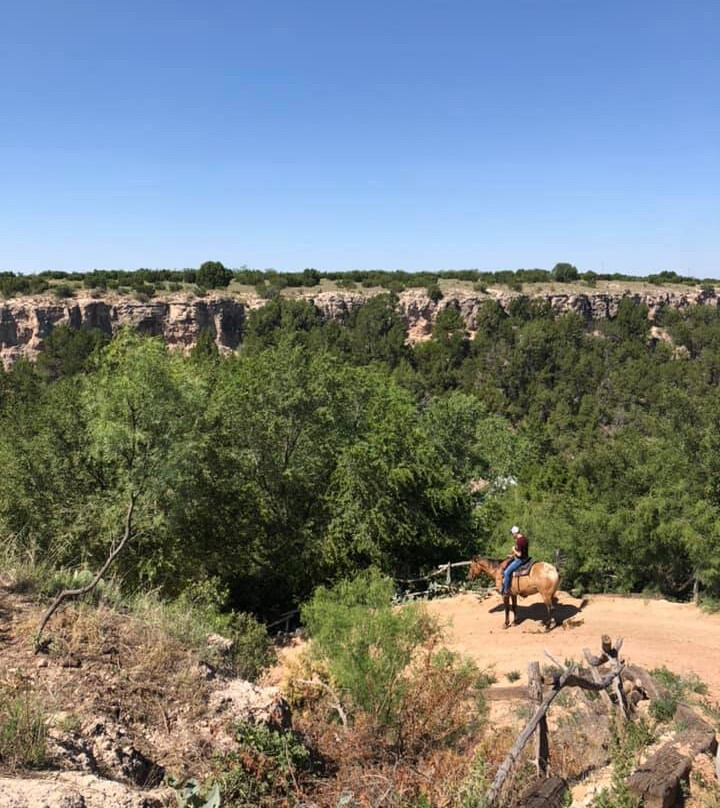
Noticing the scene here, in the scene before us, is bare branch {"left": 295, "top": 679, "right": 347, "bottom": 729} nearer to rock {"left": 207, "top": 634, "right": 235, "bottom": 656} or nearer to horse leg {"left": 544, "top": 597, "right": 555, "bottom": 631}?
rock {"left": 207, "top": 634, "right": 235, "bottom": 656}

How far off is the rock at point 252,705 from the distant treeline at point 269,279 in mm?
68844

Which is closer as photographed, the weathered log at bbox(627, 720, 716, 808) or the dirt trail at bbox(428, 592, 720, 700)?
the weathered log at bbox(627, 720, 716, 808)

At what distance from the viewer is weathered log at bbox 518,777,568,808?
586 cm

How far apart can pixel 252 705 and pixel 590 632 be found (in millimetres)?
8536

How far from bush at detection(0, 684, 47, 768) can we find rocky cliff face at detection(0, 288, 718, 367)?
46.2 m

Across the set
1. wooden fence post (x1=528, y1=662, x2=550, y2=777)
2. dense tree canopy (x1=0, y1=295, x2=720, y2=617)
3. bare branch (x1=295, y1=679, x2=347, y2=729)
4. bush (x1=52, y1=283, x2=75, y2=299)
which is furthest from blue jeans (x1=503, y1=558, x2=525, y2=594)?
bush (x1=52, y1=283, x2=75, y2=299)

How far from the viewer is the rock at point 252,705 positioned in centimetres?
593

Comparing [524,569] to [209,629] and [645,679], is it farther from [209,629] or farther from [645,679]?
[209,629]

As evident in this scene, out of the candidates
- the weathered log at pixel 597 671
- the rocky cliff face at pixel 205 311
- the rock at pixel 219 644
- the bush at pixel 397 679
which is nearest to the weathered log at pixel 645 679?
the weathered log at pixel 597 671

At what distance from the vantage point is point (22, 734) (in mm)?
4551

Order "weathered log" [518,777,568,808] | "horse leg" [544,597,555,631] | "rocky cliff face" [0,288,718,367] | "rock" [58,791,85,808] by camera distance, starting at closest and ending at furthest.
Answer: "rock" [58,791,85,808], "weathered log" [518,777,568,808], "horse leg" [544,597,555,631], "rocky cliff face" [0,288,718,367]

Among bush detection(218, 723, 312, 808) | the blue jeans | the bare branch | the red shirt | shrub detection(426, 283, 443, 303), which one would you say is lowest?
the blue jeans

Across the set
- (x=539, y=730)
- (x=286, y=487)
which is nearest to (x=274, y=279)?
(x=286, y=487)

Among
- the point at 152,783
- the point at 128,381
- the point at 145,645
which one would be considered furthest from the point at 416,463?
the point at 152,783
